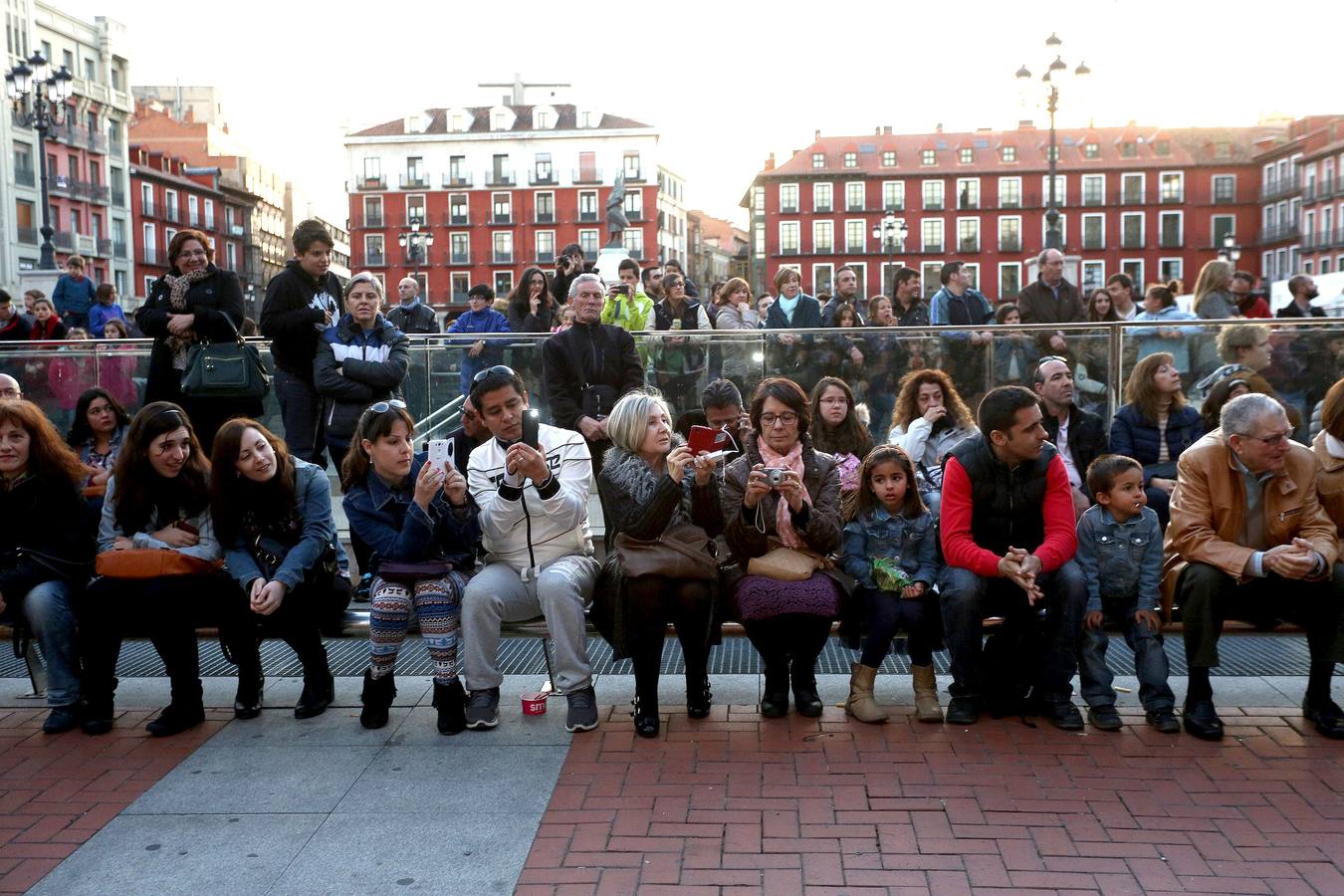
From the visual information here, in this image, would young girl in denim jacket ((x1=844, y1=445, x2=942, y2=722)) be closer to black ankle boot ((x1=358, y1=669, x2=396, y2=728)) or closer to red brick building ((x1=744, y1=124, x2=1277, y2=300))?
black ankle boot ((x1=358, y1=669, x2=396, y2=728))

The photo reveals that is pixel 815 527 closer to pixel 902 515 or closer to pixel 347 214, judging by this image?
pixel 902 515

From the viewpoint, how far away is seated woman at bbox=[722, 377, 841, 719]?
5273 mm

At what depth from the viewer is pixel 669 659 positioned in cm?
662

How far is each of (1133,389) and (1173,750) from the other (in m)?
3.18

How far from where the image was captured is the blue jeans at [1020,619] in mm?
5176

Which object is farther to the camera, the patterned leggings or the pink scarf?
the pink scarf

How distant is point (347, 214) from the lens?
280 ft

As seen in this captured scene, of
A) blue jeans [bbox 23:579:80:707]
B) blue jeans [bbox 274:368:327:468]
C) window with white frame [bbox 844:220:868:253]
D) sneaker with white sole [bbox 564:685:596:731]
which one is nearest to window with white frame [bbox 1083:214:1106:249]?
window with white frame [bbox 844:220:868:253]

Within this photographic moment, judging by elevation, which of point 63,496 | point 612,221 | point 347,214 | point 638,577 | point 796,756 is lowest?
point 796,756

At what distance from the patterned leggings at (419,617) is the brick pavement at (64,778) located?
33.7 inches

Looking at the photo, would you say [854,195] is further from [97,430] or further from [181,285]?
[97,430]

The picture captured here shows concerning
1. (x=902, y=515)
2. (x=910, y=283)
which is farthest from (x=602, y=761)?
(x=910, y=283)

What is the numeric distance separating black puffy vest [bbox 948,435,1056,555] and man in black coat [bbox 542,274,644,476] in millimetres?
3067

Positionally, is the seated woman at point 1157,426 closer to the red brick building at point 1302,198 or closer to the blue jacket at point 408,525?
the blue jacket at point 408,525
